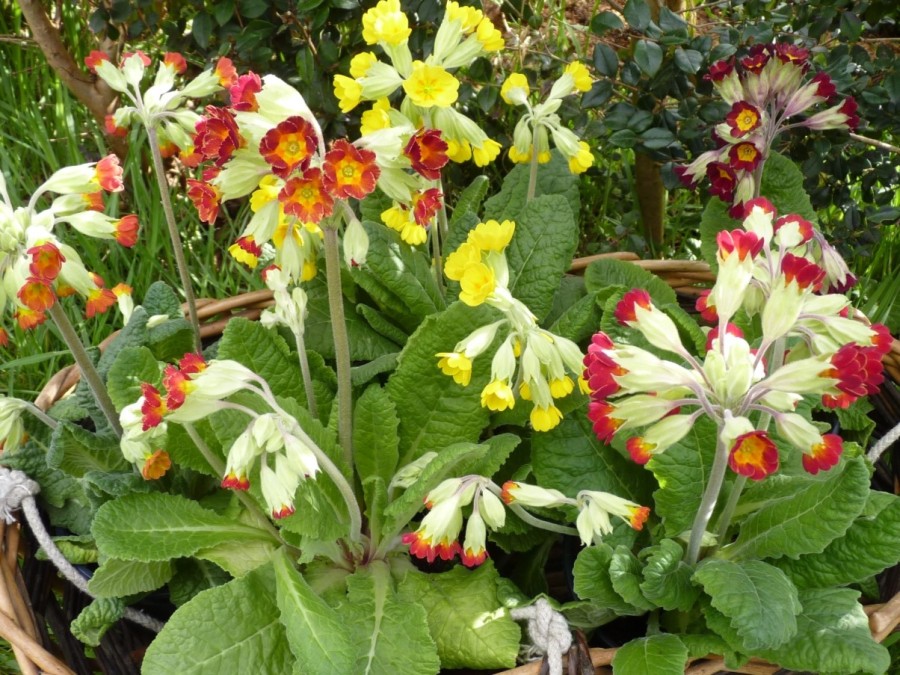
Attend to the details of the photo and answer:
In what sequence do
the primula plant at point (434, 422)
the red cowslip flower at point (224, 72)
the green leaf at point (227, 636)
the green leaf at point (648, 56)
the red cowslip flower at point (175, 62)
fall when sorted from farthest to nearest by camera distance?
the green leaf at point (648, 56), the red cowslip flower at point (175, 62), the red cowslip flower at point (224, 72), the green leaf at point (227, 636), the primula plant at point (434, 422)

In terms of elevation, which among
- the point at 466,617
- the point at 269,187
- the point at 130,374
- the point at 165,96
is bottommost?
the point at 466,617

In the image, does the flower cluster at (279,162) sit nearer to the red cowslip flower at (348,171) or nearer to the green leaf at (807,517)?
the red cowslip flower at (348,171)

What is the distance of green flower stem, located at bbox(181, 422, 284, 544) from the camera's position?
61.3 inches

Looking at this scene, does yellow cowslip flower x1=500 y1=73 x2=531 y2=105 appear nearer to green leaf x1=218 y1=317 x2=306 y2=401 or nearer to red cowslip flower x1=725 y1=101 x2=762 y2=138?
red cowslip flower x1=725 y1=101 x2=762 y2=138

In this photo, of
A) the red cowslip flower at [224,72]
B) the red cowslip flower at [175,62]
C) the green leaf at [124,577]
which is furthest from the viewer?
the red cowslip flower at [175,62]

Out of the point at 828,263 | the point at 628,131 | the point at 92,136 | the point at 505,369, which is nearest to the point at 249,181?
the point at 505,369

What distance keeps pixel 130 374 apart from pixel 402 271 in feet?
1.74

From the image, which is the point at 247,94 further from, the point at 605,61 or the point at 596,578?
the point at 605,61

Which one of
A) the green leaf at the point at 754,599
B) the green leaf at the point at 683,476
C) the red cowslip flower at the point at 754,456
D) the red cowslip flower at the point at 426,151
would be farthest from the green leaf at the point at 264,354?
the red cowslip flower at the point at 754,456

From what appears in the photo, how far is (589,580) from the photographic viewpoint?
145 centimetres

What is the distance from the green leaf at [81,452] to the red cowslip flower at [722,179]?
1.24 meters

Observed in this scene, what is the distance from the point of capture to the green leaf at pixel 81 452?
1.70 m

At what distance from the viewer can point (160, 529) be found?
1.62 metres

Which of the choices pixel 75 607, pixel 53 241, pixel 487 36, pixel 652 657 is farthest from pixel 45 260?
pixel 652 657
